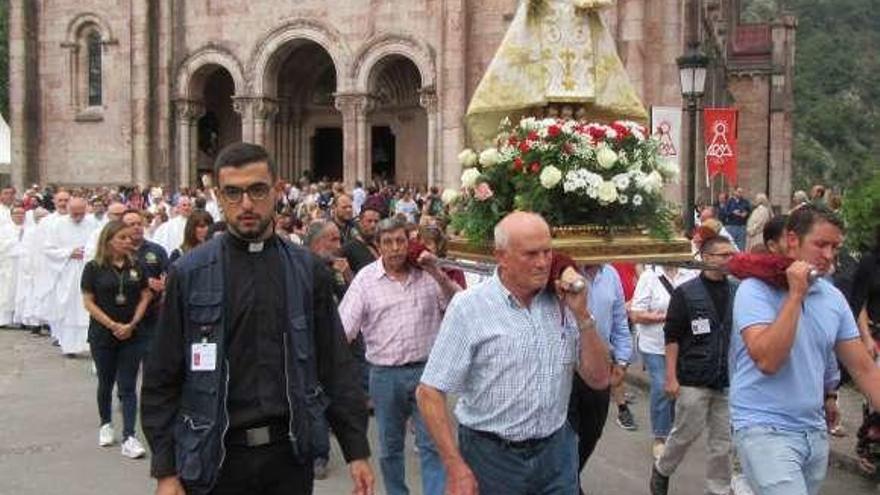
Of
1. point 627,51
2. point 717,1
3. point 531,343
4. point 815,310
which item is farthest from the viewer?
point 717,1

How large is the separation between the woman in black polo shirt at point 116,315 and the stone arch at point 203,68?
22880mm

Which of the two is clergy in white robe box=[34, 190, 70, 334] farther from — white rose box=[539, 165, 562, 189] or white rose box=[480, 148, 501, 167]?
white rose box=[539, 165, 562, 189]

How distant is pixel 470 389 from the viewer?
451cm

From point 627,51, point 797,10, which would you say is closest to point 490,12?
point 627,51

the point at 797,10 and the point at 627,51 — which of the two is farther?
the point at 797,10

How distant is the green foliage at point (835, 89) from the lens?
7431 centimetres

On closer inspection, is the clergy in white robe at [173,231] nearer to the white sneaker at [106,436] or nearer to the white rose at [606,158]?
the white sneaker at [106,436]

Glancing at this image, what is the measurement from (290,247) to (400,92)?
29.4 meters

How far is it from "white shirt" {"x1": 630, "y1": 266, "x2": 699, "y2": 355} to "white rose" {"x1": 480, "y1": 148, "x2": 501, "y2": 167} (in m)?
2.91

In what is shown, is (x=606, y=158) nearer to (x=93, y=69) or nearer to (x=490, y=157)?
(x=490, y=157)

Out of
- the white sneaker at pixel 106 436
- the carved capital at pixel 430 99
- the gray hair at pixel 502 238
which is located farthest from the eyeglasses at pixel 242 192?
the carved capital at pixel 430 99

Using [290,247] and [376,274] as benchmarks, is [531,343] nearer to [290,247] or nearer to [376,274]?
[290,247]

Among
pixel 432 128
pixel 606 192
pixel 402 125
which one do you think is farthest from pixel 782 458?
pixel 402 125

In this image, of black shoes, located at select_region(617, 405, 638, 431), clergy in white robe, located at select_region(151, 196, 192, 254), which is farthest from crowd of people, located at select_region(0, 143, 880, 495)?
clergy in white robe, located at select_region(151, 196, 192, 254)
